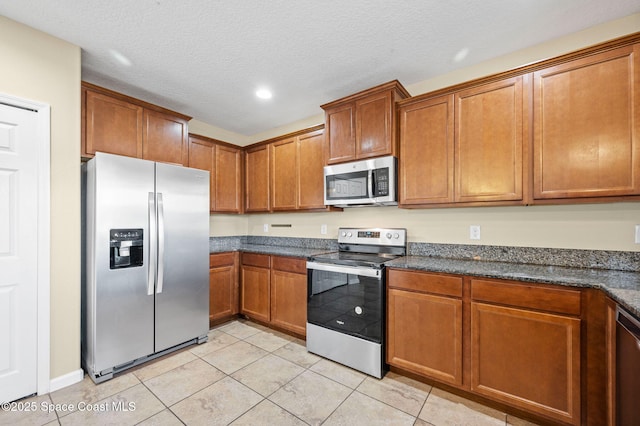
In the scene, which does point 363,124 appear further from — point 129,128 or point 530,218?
point 129,128

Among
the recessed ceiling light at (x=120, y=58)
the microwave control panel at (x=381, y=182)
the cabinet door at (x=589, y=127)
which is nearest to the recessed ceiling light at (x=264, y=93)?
the recessed ceiling light at (x=120, y=58)

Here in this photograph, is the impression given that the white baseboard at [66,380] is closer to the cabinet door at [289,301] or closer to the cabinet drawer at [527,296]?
the cabinet door at [289,301]

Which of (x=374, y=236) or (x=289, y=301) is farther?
(x=289, y=301)

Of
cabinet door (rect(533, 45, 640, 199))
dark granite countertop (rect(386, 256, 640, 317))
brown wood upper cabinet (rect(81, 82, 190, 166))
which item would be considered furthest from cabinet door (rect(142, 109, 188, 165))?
cabinet door (rect(533, 45, 640, 199))

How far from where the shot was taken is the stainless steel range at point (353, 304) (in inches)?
89.5

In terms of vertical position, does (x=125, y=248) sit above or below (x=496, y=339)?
above

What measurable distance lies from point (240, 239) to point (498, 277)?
341 cm

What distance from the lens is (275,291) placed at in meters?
3.15

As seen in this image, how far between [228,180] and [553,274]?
139 inches

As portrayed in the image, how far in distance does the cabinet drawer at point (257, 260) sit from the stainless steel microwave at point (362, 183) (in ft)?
3.24

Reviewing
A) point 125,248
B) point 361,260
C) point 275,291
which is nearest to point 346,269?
point 361,260

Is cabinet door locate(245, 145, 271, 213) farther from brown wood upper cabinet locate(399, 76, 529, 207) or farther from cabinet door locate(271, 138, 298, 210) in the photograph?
brown wood upper cabinet locate(399, 76, 529, 207)

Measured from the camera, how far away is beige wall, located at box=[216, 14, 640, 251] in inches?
74.4

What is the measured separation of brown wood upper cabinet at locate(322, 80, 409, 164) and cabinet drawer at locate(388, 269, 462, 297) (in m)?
1.08
